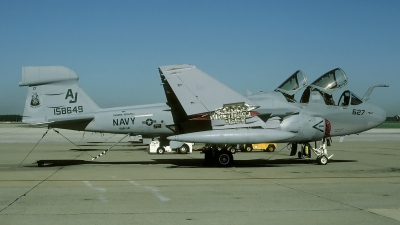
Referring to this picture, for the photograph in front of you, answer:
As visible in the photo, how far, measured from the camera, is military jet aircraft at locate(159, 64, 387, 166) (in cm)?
1600

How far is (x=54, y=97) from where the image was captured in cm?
1753

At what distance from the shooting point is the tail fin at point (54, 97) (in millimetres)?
17078

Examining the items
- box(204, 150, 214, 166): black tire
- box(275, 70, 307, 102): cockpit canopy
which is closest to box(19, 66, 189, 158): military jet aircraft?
box(204, 150, 214, 166): black tire

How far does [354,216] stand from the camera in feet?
24.8

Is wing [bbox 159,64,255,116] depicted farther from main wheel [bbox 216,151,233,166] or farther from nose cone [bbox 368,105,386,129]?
nose cone [bbox 368,105,386,129]

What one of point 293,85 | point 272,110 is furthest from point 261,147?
point 272,110

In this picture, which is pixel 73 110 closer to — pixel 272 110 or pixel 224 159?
pixel 224 159

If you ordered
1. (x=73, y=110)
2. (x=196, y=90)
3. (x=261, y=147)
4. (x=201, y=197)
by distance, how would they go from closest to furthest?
(x=201, y=197) → (x=196, y=90) → (x=73, y=110) → (x=261, y=147)

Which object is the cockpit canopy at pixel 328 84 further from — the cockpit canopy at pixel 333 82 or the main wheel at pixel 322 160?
the main wheel at pixel 322 160

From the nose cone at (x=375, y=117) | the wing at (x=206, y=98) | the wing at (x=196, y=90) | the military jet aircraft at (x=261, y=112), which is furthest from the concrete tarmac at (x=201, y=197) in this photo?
the nose cone at (x=375, y=117)

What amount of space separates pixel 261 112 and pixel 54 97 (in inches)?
328

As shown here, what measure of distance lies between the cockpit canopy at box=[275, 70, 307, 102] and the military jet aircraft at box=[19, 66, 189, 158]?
4912mm

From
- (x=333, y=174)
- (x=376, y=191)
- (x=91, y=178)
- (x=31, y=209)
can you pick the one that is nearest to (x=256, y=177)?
(x=333, y=174)

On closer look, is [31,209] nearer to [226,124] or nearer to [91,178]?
[91,178]
